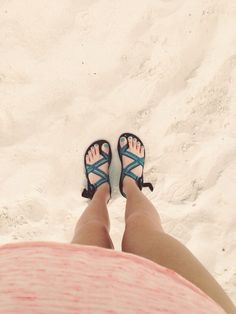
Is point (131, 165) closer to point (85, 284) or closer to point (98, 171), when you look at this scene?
point (98, 171)

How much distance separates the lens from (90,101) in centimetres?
192

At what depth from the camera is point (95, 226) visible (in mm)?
1324

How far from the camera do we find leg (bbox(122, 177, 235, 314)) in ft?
3.00

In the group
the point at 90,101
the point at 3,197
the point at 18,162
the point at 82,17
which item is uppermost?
the point at 82,17

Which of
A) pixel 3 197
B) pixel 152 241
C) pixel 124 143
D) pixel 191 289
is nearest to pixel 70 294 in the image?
pixel 191 289

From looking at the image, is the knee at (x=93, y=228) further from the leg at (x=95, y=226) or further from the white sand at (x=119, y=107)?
the white sand at (x=119, y=107)

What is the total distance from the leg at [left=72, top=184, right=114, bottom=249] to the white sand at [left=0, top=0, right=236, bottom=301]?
0.39 feet

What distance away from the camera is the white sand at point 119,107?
166 centimetres

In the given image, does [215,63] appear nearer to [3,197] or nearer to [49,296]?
[3,197]

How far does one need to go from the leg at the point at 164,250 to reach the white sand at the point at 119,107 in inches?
13.5

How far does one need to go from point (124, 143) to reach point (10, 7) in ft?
3.04

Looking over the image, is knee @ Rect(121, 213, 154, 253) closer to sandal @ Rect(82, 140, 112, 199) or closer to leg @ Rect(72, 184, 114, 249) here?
leg @ Rect(72, 184, 114, 249)

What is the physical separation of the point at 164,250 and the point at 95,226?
35cm

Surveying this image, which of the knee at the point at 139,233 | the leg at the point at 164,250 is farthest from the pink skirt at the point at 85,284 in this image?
the knee at the point at 139,233
